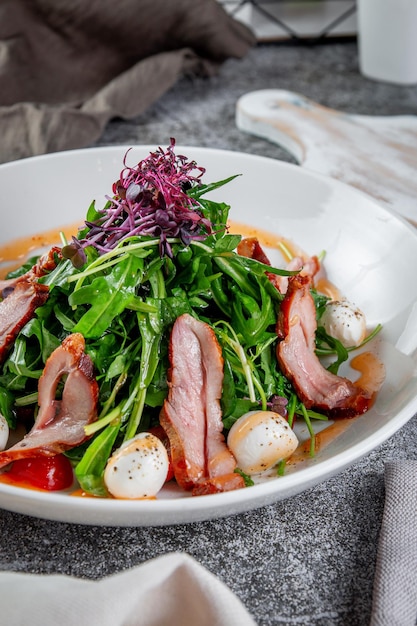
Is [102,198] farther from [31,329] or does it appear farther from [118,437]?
[118,437]

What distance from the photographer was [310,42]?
4.53 m

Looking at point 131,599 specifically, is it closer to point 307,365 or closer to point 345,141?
point 307,365

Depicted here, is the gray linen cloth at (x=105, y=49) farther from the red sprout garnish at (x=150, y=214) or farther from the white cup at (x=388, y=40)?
the red sprout garnish at (x=150, y=214)

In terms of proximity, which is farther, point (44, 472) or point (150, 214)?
point (150, 214)

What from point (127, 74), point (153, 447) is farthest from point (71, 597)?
point (127, 74)

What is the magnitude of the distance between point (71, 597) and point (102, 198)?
1533 mm

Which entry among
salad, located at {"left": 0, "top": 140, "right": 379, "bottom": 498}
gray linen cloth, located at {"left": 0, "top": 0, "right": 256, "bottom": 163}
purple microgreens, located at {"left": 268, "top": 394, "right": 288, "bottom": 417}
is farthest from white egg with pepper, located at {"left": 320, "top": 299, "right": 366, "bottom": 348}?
gray linen cloth, located at {"left": 0, "top": 0, "right": 256, "bottom": 163}

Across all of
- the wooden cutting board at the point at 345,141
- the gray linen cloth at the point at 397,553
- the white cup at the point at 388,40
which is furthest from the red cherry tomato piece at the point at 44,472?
the white cup at the point at 388,40

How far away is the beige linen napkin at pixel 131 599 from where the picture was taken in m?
1.21

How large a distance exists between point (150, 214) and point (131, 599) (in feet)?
2.72

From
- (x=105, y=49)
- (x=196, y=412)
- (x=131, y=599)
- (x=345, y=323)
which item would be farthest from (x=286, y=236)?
(x=105, y=49)

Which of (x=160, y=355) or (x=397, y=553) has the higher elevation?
(x=160, y=355)

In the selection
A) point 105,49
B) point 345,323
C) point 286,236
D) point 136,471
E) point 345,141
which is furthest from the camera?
point 105,49

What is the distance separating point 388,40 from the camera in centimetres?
379
